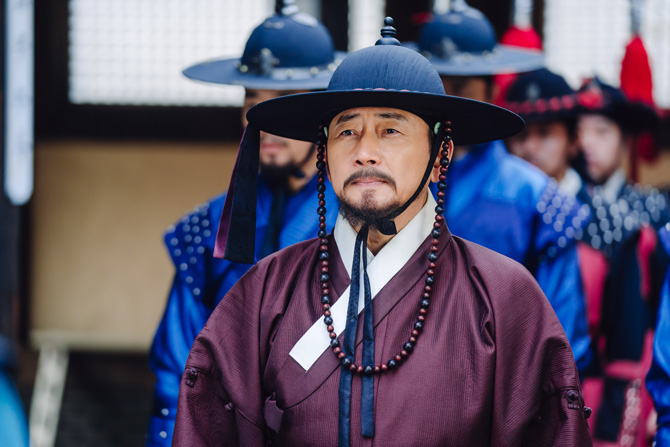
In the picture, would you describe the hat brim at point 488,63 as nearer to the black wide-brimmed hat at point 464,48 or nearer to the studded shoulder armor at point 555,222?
the black wide-brimmed hat at point 464,48

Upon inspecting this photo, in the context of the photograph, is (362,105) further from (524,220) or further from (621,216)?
(621,216)

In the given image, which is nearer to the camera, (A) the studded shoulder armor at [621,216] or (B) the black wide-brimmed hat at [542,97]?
(A) the studded shoulder armor at [621,216]

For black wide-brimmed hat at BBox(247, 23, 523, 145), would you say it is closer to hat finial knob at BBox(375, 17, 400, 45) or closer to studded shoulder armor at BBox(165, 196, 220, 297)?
hat finial knob at BBox(375, 17, 400, 45)

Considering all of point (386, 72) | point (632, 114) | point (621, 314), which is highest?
point (386, 72)

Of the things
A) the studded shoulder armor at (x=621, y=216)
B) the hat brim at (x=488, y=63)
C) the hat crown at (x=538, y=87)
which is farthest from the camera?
the hat crown at (x=538, y=87)

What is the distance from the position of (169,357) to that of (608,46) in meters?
3.72

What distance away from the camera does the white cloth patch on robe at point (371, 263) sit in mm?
1955

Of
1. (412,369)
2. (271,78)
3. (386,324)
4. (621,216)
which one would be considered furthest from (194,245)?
(621,216)

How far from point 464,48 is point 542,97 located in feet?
3.56

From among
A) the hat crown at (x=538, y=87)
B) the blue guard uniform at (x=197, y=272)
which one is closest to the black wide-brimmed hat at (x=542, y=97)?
the hat crown at (x=538, y=87)

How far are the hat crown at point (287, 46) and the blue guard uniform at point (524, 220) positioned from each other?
2.57ft

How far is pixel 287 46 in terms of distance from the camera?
2.88m

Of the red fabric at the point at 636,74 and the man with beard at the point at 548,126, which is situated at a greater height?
the red fabric at the point at 636,74

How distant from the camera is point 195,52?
17.2 feet
